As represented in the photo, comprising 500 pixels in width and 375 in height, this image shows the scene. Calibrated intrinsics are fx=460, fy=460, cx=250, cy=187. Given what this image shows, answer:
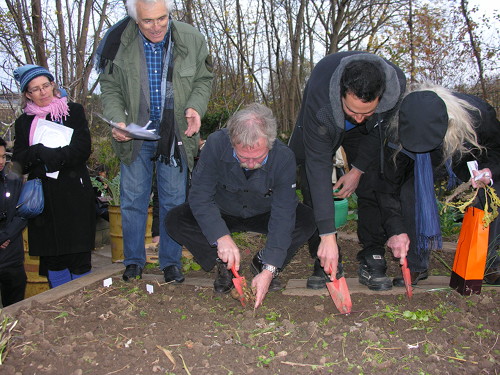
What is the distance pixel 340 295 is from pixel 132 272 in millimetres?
1394

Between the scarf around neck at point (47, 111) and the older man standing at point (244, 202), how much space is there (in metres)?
1.11

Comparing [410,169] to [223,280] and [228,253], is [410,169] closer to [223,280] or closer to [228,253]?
[228,253]

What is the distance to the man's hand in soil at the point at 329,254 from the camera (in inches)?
99.9

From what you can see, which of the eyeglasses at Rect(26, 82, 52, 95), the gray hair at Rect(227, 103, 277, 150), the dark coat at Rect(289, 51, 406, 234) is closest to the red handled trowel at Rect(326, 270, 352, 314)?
the dark coat at Rect(289, 51, 406, 234)

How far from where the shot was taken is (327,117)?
2596 millimetres

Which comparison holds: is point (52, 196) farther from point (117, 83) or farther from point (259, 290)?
point (259, 290)

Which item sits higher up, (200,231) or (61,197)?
(61,197)

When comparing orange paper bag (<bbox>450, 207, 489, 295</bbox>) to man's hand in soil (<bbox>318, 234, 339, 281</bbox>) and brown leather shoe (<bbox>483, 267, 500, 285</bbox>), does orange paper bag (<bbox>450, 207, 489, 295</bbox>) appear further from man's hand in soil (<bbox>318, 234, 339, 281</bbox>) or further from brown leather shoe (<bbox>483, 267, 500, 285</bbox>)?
man's hand in soil (<bbox>318, 234, 339, 281</bbox>)

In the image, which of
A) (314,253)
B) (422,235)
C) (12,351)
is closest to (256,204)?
(314,253)

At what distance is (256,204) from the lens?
301 cm

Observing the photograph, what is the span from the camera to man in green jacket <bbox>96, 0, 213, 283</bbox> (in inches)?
116

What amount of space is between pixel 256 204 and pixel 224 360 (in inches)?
47.0

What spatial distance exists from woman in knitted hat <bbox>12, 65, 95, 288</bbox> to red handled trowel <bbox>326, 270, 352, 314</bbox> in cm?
182

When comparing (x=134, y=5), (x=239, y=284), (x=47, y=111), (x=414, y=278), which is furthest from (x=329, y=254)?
(x=47, y=111)
